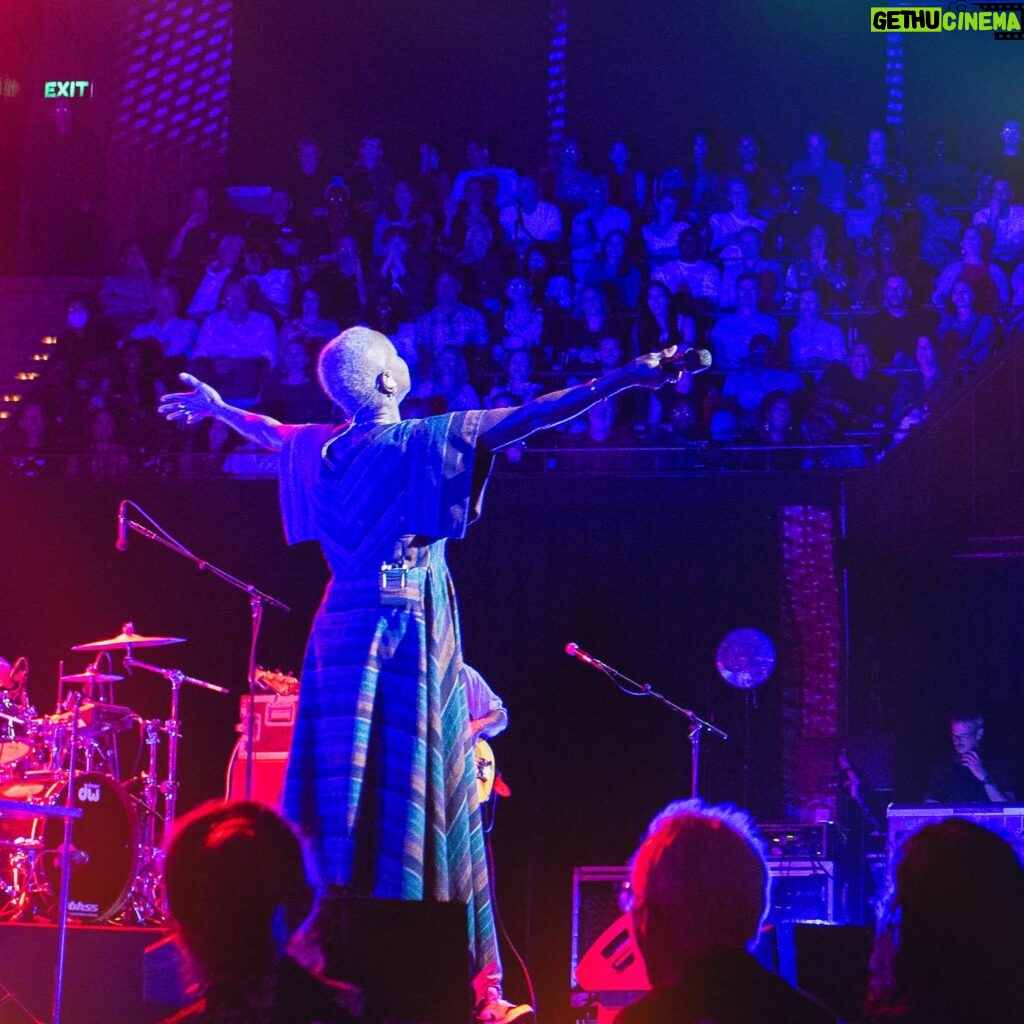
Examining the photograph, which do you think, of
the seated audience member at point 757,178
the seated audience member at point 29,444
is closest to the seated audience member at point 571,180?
the seated audience member at point 757,178

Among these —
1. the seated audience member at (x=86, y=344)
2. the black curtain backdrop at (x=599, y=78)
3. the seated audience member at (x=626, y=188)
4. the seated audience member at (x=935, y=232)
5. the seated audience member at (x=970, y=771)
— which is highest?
the black curtain backdrop at (x=599, y=78)

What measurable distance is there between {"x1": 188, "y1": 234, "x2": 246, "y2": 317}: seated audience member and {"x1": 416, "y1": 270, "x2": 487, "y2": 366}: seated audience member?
1.76 meters

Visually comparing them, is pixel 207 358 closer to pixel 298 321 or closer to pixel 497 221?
pixel 298 321

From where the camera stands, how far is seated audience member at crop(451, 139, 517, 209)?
10.7 m

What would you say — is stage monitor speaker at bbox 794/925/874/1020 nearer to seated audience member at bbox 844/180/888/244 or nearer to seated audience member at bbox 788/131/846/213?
seated audience member at bbox 844/180/888/244

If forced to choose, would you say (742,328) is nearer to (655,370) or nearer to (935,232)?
(935,232)

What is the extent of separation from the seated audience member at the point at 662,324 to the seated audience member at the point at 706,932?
304 inches

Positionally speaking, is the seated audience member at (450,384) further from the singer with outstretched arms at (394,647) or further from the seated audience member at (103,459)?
the singer with outstretched arms at (394,647)

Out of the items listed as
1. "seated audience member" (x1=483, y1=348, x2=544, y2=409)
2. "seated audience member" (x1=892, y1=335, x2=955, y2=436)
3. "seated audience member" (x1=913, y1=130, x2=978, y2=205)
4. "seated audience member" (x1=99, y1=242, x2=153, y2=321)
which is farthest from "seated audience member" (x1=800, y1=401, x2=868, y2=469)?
"seated audience member" (x1=99, y1=242, x2=153, y2=321)

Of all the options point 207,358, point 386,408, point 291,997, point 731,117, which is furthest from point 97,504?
point 291,997

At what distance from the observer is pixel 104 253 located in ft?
40.9

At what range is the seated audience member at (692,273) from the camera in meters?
10.0

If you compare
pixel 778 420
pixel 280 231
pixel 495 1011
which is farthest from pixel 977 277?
pixel 495 1011

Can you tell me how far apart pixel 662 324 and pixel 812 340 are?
1.09 metres
